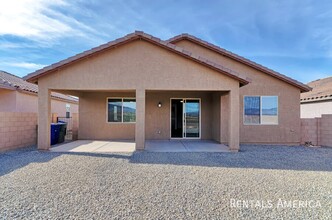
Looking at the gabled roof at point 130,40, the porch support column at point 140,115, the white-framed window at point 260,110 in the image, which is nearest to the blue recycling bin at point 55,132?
the gabled roof at point 130,40

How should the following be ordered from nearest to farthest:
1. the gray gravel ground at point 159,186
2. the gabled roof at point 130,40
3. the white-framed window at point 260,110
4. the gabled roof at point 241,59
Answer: the gray gravel ground at point 159,186 → the gabled roof at point 130,40 → the gabled roof at point 241,59 → the white-framed window at point 260,110

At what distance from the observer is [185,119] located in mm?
14250

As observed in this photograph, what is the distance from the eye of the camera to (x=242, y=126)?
12898mm

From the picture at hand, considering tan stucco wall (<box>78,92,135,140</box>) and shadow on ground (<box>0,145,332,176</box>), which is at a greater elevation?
tan stucco wall (<box>78,92,135,140</box>)

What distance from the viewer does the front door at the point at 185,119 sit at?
14.3 meters

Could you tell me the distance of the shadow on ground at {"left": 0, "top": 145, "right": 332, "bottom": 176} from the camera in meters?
7.78

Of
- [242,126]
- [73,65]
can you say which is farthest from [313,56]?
[73,65]

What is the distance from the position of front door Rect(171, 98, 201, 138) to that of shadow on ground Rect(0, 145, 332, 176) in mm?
4636

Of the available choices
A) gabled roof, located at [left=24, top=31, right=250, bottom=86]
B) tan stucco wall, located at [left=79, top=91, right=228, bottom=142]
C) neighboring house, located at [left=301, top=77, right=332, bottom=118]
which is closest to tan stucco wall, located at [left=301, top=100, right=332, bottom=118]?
neighboring house, located at [left=301, top=77, right=332, bottom=118]

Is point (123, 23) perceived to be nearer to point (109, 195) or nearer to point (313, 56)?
point (109, 195)

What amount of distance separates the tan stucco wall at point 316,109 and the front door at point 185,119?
8.76 m

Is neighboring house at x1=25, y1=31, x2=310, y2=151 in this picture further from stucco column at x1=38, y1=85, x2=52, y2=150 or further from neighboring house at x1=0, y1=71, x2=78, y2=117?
neighboring house at x1=0, y1=71, x2=78, y2=117

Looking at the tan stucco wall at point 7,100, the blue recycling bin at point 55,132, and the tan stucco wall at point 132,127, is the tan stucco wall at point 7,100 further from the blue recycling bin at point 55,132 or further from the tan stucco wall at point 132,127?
the tan stucco wall at point 132,127

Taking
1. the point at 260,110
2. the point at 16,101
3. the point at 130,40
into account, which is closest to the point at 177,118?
the point at 260,110
